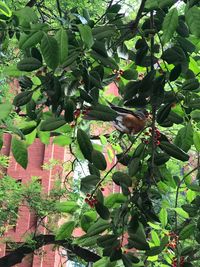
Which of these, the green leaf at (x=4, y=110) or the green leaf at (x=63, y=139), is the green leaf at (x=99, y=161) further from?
the green leaf at (x=4, y=110)

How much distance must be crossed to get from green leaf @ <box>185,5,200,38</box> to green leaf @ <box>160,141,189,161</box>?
0.32 metres

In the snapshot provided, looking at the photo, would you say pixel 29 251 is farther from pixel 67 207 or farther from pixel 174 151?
pixel 174 151

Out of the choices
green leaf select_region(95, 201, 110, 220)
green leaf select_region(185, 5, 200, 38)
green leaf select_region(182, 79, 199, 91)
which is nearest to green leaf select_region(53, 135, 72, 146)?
green leaf select_region(95, 201, 110, 220)

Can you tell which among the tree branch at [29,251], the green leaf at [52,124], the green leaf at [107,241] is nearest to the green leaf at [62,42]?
the green leaf at [52,124]

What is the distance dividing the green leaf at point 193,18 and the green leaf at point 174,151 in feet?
1.06

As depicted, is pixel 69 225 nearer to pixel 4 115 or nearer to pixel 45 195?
pixel 4 115

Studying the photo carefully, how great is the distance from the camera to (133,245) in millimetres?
1086

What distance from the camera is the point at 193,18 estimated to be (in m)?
1.03

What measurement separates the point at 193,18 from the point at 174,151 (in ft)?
1.19

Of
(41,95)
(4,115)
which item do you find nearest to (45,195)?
(41,95)

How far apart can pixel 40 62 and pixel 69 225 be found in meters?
0.48

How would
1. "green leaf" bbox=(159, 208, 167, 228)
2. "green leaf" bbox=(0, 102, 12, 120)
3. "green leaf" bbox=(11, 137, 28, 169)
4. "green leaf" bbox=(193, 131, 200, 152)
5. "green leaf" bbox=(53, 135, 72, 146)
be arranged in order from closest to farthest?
"green leaf" bbox=(0, 102, 12, 120), "green leaf" bbox=(11, 137, 28, 169), "green leaf" bbox=(193, 131, 200, 152), "green leaf" bbox=(53, 135, 72, 146), "green leaf" bbox=(159, 208, 167, 228)

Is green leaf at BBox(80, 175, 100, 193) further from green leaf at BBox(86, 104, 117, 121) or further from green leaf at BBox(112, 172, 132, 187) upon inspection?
green leaf at BBox(86, 104, 117, 121)

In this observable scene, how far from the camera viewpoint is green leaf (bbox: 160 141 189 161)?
1144 mm
